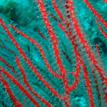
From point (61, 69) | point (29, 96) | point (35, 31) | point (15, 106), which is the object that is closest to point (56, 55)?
point (61, 69)

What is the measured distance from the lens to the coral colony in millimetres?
1776

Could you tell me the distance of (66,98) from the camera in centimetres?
187

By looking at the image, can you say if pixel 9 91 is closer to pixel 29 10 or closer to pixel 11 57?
pixel 11 57

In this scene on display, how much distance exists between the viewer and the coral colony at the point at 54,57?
1.78m

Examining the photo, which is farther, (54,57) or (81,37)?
(54,57)

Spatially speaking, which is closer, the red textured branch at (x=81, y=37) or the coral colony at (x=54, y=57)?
the red textured branch at (x=81, y=37)

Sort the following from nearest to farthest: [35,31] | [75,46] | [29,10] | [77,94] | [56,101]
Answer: [75,46], [56,101], [77,94], [35,31], [29,10]

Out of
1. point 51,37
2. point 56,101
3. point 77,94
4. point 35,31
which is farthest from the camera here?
point 35,31

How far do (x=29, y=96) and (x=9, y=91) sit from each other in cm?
14

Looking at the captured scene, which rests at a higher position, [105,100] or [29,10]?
[29,10]

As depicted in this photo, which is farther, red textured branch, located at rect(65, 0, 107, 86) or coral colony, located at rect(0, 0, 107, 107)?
coral colony, located at rect(0, 0, 107, 107)

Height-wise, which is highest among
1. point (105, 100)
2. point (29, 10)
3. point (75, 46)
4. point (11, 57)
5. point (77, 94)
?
point (29, 10)

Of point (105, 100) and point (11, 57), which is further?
point (11, 57)

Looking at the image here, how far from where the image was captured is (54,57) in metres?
1.83
